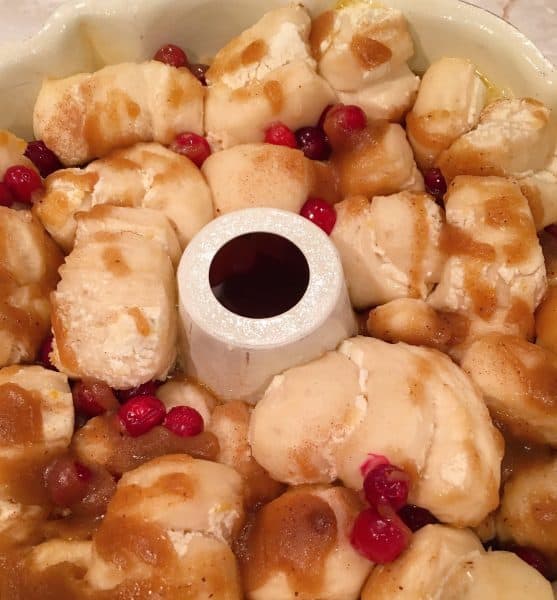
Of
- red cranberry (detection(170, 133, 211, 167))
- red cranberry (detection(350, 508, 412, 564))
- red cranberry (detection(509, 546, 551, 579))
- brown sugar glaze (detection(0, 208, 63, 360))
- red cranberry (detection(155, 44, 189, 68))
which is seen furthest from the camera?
red cranberry (detection(155, 44, 189, 68))

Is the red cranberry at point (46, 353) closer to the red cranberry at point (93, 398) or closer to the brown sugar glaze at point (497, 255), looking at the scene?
the red cranberry at point (93, 398)

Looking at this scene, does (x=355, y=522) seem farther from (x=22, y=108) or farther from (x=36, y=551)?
(x=22, y=108)

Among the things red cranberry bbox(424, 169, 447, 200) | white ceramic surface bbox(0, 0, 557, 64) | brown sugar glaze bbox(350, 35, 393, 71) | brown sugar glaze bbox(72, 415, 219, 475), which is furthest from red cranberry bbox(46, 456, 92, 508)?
white ceramic surface bbox(0, 0, 557, 64)

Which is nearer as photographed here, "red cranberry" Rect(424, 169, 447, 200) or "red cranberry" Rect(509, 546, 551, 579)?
"red cranberry" Rect(509, 546, 551, 579)

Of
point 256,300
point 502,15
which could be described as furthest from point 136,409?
point 502,15

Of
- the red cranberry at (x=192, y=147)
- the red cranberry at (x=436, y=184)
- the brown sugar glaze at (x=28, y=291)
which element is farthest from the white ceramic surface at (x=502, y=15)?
the brown sugar glaze at (x=28, y=291)

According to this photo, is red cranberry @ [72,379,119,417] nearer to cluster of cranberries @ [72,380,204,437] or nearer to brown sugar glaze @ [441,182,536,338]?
cluster of cranberries @ [72,380,204,437]

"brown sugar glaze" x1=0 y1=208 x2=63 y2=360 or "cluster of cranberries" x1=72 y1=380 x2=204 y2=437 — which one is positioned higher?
"brown sugar glaze" x1=0 y1=208 x2=63 y2=360
